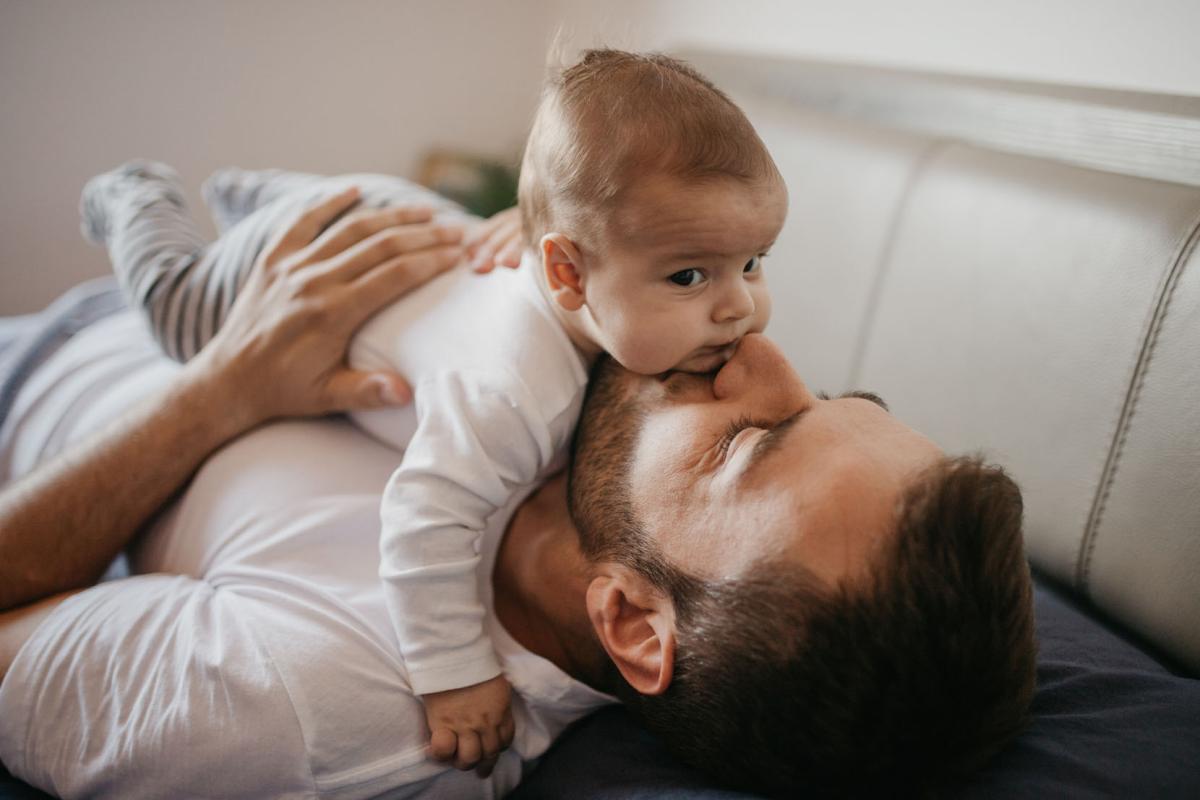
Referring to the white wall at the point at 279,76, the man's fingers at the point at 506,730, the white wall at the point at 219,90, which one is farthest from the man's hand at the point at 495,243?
the white wall at the point at 219,90

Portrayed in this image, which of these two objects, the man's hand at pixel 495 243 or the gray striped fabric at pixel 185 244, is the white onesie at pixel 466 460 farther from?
the gray striped fabric at pixel 185 244

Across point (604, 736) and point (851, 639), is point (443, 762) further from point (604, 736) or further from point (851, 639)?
point (851, 639)

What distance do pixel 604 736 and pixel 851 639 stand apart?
1.26 feet

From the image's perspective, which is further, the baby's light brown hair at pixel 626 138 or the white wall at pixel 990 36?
the white wall at pixel 990 36

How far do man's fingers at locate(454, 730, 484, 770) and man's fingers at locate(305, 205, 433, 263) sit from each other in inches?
28.9

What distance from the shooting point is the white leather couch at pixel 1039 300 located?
0.92 m

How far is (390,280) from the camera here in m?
1.17

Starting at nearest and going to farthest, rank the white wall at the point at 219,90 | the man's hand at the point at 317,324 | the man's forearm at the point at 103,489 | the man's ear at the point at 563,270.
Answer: the man's ear at the point at 563,270 → the man's forearm at the point at 103,489 → the man's hand at the point at 317,324 → the white wall at the point at 219,90

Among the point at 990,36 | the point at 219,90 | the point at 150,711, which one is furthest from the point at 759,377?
the point at 219,90

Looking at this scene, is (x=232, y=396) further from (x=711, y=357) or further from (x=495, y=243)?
(x=711, y=357)

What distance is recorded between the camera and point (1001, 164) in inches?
46.6

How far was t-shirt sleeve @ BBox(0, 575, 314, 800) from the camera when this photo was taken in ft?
2.68

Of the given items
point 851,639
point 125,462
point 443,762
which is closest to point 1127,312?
point 851,639

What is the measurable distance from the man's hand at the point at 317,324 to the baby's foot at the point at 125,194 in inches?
17.5
